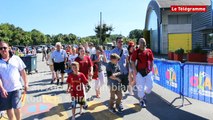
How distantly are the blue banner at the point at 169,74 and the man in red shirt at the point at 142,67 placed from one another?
107 cm

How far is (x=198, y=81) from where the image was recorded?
8.22 meters

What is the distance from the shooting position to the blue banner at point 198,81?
304 inches

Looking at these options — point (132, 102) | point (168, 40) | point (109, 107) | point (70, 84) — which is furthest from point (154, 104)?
point (168, 40)

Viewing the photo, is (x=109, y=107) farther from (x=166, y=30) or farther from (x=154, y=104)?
(x=166, y=30)

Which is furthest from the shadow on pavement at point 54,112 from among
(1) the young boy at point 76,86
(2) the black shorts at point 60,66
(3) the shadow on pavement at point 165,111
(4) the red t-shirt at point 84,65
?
(2) the black shorts at point 60,66

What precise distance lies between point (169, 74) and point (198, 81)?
217cm

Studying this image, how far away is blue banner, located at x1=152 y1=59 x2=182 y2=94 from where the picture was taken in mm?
9484

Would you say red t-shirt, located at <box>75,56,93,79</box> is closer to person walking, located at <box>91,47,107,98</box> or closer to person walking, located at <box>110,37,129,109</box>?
person walking, located at <box>110,37,129,109</box>

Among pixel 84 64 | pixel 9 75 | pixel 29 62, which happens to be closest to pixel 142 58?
pixel 84 64

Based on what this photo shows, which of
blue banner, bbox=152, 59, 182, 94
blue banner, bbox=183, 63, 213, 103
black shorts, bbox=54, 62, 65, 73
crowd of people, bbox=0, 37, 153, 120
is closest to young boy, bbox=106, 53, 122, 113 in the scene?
crowd of people, bbox=0, 37, 153, 120

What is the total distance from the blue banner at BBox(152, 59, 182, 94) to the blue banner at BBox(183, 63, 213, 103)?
46cm

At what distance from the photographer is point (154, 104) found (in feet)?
30.3

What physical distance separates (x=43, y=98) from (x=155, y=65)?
171 inches

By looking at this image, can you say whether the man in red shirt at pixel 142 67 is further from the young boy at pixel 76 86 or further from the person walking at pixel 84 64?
the young boy at pixel 76 86
